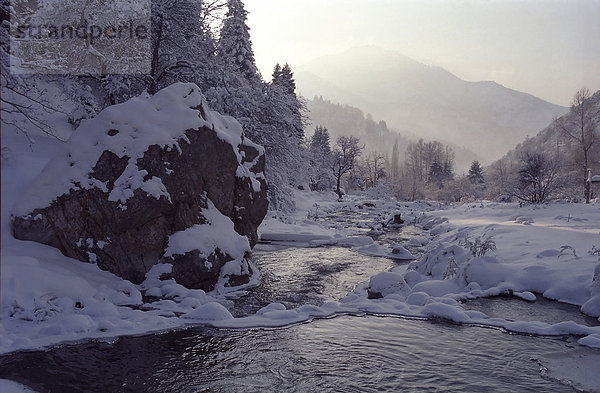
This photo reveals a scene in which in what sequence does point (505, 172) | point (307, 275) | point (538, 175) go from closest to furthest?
point (307, 275), point (538, 175), point (505, 172)

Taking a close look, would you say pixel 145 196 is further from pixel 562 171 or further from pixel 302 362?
pixel 562 171

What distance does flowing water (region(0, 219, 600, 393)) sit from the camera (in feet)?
16.0

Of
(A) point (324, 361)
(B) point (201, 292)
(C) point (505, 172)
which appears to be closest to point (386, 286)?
(A) point (324, 361)

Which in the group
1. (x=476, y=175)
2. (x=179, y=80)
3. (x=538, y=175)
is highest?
(x=179, y=80)

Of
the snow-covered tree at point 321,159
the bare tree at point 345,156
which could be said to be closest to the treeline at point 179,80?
the bare tree at point 345,156

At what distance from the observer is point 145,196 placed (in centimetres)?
866

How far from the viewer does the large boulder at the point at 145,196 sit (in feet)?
26.6

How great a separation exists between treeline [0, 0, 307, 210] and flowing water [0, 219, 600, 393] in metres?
6.27

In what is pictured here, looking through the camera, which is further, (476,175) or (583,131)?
(476,175)

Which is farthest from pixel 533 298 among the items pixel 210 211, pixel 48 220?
pixel 48 220

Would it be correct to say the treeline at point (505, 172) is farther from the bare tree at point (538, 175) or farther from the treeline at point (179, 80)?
the treeline at point (179, 80)

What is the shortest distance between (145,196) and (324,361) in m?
5.24

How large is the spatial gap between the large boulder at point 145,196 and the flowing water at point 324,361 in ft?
7.80

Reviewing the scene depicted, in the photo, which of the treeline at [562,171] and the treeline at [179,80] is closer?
the treeline at [179,80]
